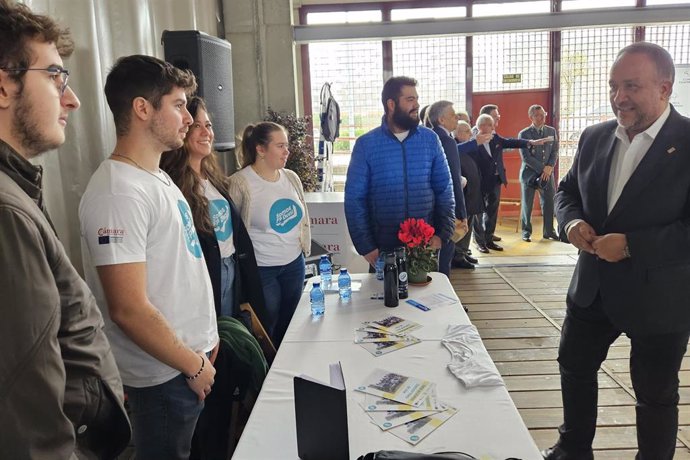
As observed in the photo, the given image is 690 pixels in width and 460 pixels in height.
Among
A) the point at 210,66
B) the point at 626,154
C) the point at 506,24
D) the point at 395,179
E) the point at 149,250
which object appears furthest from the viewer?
the point at 506,24

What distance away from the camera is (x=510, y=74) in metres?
7.14

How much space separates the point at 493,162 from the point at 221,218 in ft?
12.6

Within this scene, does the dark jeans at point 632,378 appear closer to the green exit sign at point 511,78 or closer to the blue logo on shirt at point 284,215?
the blue logo on shirt at point 284,215

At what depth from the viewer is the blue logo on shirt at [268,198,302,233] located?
8.23ft

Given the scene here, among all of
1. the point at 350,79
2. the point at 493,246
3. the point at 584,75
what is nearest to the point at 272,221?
the point at 493,246

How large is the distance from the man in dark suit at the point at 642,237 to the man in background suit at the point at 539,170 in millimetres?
4358

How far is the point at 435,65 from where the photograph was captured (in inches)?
282

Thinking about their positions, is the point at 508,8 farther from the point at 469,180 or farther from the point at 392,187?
the point at 392,187

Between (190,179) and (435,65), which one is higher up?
(435,65)

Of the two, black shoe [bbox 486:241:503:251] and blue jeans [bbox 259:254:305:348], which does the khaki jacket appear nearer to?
blue jeans [bbox 259:254:305:348]

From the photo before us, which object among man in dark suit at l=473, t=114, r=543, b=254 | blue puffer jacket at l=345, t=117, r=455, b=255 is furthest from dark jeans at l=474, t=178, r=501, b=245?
blue puffer jacket at l=345, t=117, r=455, b=255

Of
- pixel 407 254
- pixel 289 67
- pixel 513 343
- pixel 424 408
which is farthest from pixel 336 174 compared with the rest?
pixel 424 408

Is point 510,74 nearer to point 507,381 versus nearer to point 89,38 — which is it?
point 507,381

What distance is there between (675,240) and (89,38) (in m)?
2.39
